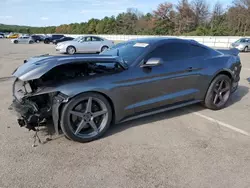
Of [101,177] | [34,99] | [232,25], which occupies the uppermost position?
[232,25]

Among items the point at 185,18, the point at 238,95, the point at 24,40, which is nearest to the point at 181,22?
the point at 185,18

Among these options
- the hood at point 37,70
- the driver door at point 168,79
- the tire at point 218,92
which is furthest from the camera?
the tire at point 218,92

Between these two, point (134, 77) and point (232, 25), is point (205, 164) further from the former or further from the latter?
point (232, 25)

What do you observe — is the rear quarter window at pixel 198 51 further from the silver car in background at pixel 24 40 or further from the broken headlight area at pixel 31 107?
the silver car in background at pixel 24 40

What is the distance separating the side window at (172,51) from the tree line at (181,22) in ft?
126

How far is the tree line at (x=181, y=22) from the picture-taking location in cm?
4006

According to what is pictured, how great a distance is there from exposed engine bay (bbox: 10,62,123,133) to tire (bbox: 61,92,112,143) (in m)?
0.15

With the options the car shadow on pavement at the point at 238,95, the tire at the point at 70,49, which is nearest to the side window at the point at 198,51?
the car shadow on pavement at the point at 238,95

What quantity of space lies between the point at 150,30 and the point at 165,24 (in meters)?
3.95

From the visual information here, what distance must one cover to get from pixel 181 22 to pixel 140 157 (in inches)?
2145

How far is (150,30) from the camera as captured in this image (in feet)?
191

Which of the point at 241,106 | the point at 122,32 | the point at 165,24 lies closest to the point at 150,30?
the point at 165,24

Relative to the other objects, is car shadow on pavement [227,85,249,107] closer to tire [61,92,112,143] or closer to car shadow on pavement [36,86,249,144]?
car shadow on pavement [36,86,249,144]

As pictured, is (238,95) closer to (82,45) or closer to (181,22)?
(82,45)
